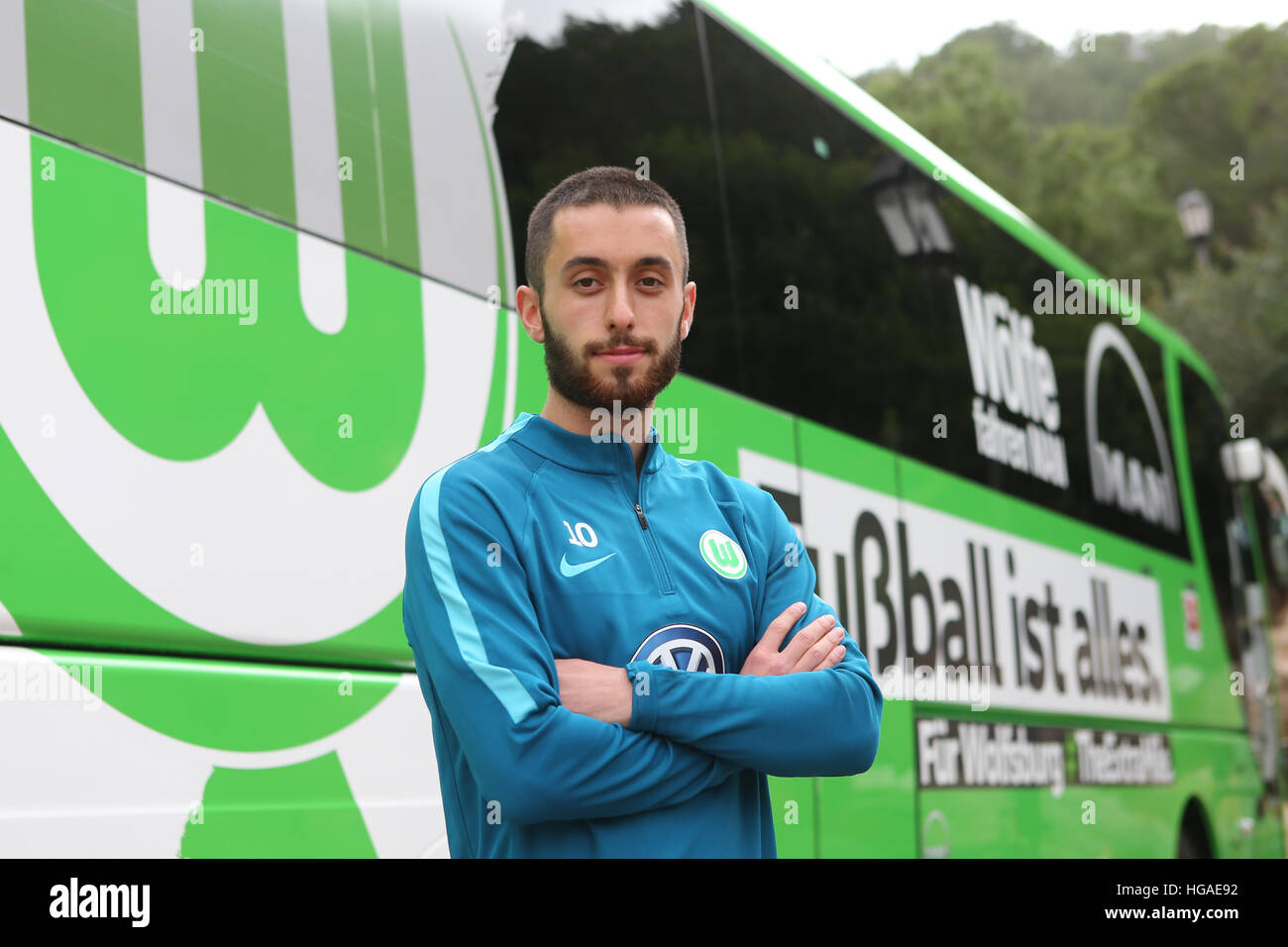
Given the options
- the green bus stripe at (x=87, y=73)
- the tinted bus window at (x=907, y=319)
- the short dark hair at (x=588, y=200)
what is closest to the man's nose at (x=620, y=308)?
the short dark hair at (x=588, y=200)

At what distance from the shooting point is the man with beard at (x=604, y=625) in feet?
5.66

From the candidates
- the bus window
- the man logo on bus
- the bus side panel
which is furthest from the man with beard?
the bus window

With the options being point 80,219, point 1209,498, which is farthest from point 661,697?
point 1209,498

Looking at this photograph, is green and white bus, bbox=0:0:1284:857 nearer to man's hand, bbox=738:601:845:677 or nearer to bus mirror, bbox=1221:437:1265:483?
man's hand, bbox=738:601:845:677

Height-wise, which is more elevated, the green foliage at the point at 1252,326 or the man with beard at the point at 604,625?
the green foliage at the point at 1252,326

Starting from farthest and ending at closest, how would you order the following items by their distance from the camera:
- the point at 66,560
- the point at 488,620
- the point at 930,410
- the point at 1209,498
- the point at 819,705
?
1. the point at 1209,498
2. the point at 930,410
3. the point at 66,560
4. the point at 819,705
5. the point at 488,620

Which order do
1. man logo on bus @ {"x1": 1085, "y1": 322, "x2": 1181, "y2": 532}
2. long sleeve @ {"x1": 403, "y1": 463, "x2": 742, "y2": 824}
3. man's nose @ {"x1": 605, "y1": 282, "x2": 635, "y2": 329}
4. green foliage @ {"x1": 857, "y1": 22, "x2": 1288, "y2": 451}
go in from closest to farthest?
long sleeve @ {"x1": 403, "y1": 463, "x2": 742, "y2": 824}
man's nose @ {"x1": 605, "y1": 282, "x2": 635, "y2": 329}
man logo on bus @ {"x1": 1085, "y1": 322, "x2": 1181, "y2": 532}
green foliage @ {"x1": 857, "y1": 22, "x2": 1288, "y2": 451}

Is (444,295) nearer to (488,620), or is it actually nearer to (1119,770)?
(488,620)

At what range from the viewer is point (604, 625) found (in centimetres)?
182

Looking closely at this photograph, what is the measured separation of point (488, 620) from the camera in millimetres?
1738

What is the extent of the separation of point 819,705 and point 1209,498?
275 inches

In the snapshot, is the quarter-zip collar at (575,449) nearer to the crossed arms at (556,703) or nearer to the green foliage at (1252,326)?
the crossed arms at (556,703)

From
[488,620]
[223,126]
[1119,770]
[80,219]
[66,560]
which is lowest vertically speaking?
[1119,770]

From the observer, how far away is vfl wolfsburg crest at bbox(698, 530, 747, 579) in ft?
6.27
